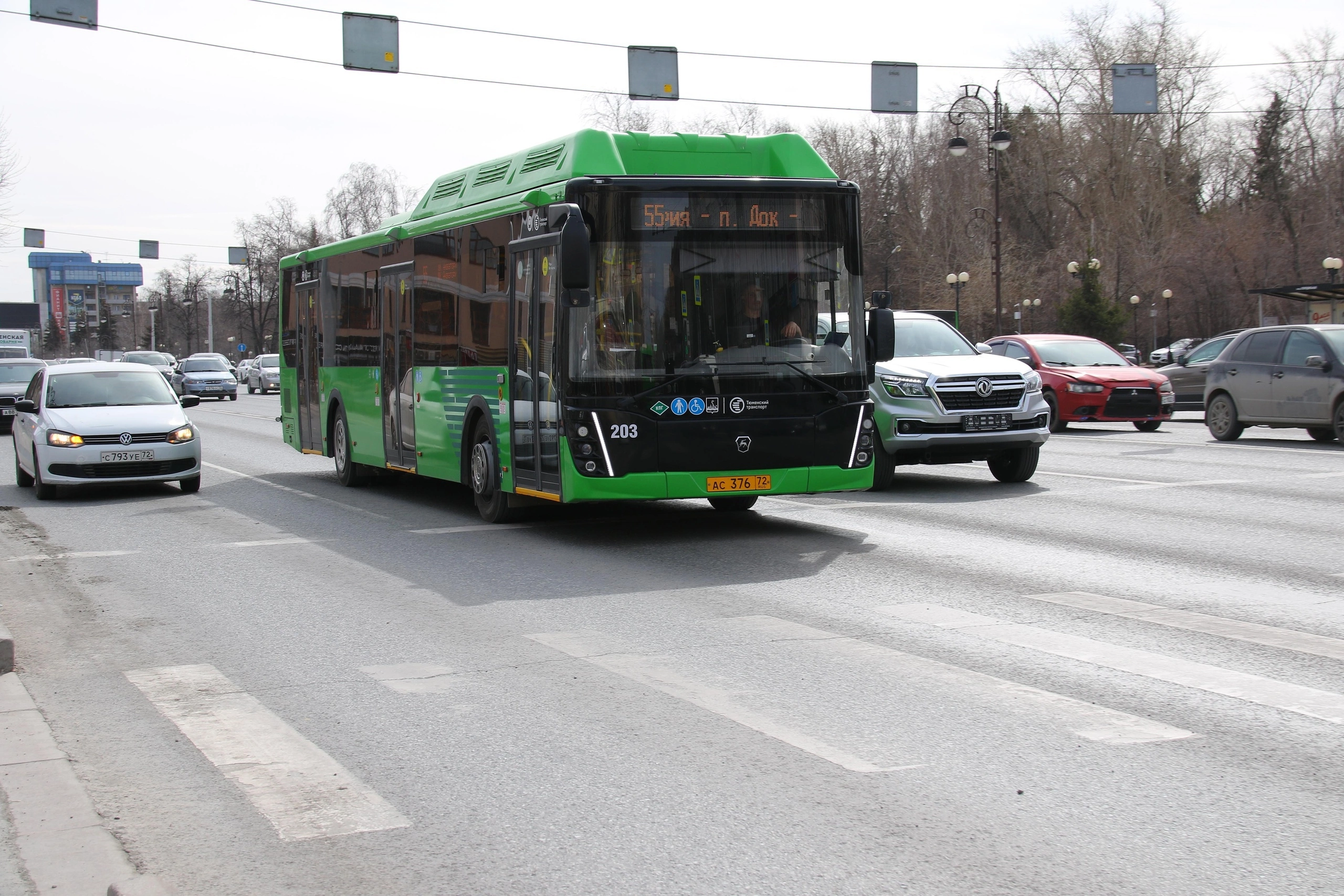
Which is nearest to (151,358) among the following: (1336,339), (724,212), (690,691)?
(1336,339)

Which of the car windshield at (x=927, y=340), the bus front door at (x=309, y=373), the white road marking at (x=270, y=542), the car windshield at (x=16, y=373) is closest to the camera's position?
the white road marking at (x=270, y=542)

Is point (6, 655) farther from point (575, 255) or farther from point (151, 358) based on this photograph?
point (151, 358)

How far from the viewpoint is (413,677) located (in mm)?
6855

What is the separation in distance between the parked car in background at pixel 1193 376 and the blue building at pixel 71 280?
468 feet

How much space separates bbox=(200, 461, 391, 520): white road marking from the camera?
14680 millimetres

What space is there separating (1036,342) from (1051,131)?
53833mm

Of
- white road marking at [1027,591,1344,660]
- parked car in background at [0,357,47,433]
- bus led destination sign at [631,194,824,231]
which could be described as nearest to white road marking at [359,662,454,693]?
white road marking at [1027,591,1344,660]

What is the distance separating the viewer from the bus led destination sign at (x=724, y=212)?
1123 cm

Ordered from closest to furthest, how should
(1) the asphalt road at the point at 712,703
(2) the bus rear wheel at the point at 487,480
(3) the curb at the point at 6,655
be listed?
(1) the asphalt road at the point at 712,703
(3) the curb at the point at 6,655
(2) the bus rear wheel at the point at 487,480

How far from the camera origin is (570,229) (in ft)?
34.5

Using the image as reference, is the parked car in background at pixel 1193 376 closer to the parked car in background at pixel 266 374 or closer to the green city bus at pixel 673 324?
the green city bus at pixel 673 324

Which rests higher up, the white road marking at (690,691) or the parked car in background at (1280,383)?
the parked car in background at (1280,383)

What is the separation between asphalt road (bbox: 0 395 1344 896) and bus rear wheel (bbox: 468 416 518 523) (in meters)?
0.44

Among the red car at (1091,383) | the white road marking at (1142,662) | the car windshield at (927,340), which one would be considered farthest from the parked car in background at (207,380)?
the white road marking at (1142,662)
